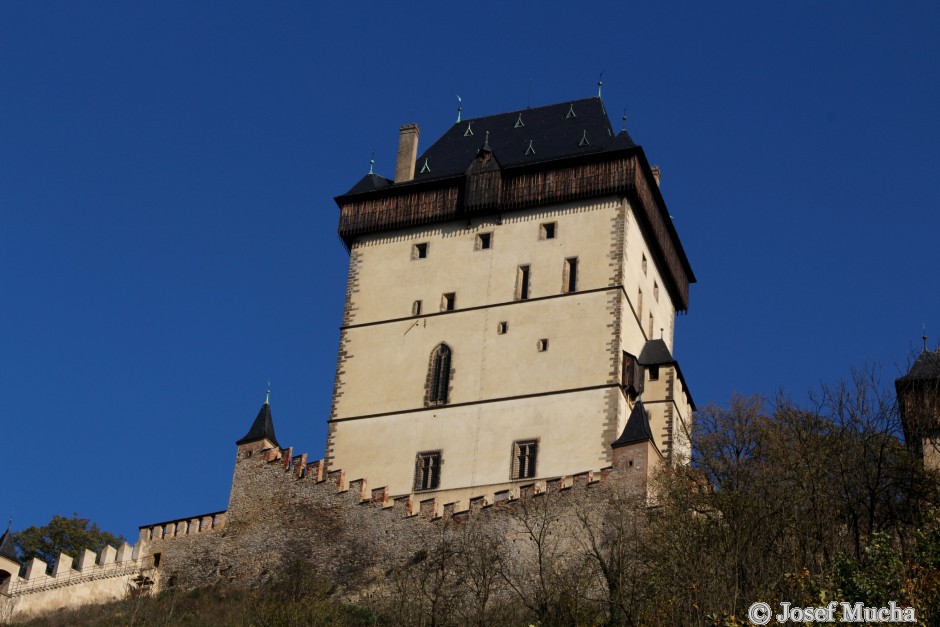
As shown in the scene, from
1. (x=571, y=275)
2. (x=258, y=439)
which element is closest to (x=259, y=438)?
(x=258, y=439)

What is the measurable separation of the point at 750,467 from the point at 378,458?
9751 mm

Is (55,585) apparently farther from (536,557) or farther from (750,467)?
(750,467)

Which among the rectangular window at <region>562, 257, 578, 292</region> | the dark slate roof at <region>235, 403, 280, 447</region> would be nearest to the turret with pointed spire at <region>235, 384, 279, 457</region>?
the dark slate roof at <region>235, 403, 280, 447</region>

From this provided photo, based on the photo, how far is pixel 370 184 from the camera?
44188mm

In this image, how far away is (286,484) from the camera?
3653cm

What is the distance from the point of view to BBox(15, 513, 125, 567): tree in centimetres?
5022

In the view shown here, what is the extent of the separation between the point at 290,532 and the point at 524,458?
5.60 m

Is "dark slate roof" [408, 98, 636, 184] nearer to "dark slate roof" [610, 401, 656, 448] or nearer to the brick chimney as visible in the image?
the brick chimney

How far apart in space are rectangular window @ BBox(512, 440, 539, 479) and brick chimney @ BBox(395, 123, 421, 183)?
919cm

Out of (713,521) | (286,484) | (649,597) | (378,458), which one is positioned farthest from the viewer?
(378,458)

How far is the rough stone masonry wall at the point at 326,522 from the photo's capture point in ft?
108

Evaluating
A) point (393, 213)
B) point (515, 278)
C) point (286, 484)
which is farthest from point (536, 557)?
point (393, 213)

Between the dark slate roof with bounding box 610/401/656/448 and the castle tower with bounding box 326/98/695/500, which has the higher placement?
the castle tower with bounding box 326/98/695/500

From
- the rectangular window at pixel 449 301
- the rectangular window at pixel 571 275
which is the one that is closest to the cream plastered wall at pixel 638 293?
the rectangular window at pixel 571 275
